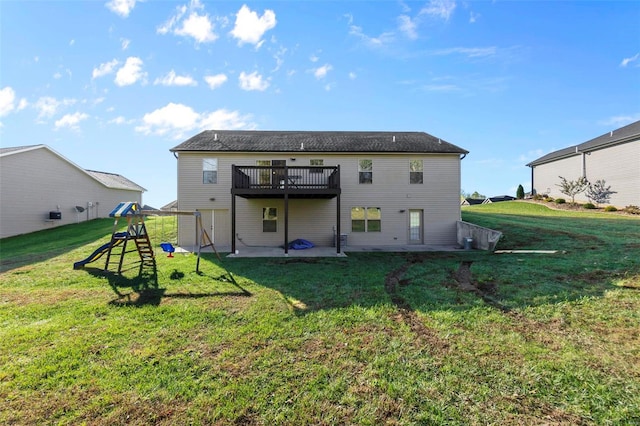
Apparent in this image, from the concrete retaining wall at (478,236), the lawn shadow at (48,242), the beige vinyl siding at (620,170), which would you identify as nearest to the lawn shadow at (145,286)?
the lawn shadow at (48,242)

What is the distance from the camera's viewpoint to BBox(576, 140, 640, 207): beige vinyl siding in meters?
18.4

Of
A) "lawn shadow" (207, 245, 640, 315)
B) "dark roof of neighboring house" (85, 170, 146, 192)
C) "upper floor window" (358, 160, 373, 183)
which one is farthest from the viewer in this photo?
"dark roof of neighboring house" (85, 170, 146, 192)

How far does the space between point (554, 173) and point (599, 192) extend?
18.1 feet

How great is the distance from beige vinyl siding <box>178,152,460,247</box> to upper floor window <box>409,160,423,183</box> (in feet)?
0.73

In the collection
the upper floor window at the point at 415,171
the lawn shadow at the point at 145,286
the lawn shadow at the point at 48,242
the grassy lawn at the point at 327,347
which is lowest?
the grassy lawn at the point at 327,347

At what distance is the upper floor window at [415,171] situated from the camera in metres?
14.1

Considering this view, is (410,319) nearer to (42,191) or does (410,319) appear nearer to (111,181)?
(42,191)

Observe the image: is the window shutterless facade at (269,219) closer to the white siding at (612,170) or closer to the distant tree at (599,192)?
the white siding at (612,170)

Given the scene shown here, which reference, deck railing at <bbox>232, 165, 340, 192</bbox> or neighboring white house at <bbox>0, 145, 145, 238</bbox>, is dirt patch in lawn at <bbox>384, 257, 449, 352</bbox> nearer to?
deck railing at <bbox>232, 165, 340, 192</bbox>

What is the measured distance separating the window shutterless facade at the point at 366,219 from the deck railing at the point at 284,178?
8.18ft

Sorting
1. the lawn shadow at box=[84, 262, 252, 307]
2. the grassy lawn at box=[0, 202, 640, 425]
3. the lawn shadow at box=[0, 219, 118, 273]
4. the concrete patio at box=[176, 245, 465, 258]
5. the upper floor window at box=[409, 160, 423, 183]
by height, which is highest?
the upper floor window at box=[409, 160, 423, 183]

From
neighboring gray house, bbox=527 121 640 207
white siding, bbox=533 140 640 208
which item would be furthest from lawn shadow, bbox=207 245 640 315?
neighboring gray house, bbox=527 121 640 207

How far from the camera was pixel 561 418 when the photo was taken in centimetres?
268

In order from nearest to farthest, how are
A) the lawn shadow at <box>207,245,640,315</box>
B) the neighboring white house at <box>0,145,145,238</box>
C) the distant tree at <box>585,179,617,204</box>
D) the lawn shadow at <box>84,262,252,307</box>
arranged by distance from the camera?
the lawn shadow at <box>207,245,640,315</box>, the lawn shadow at <box>84,262,252,307</box>, the neighboring white house at <box>0,145,145,238</box>, the distant tree at <box>585,179,617,204</box>
